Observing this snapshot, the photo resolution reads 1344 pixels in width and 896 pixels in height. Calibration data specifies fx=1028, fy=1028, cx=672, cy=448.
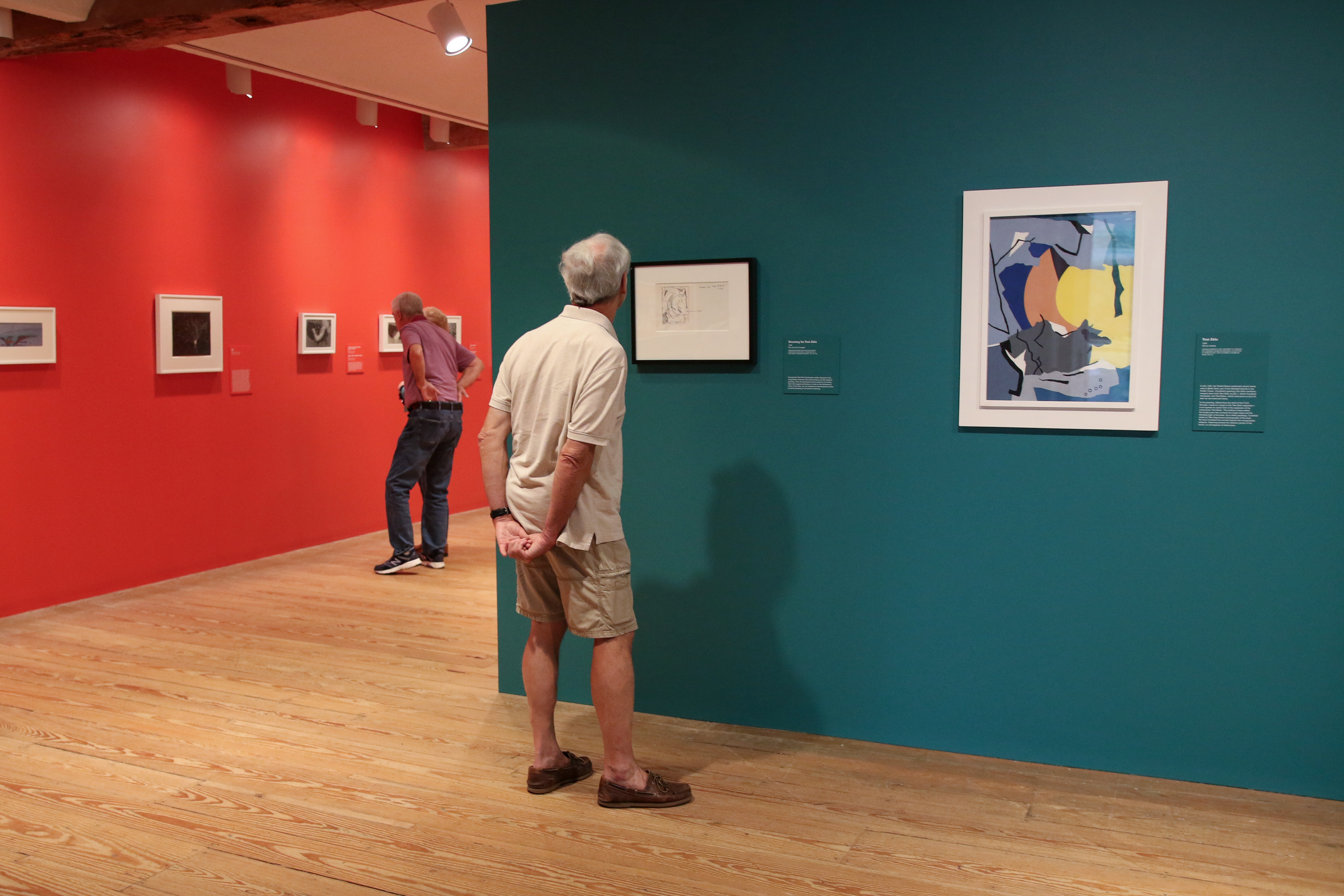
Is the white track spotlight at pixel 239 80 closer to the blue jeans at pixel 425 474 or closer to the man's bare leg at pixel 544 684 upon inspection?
the blue jeans at pixel 425 474

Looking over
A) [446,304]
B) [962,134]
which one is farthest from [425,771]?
[446,304]

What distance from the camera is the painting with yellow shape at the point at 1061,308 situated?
3393 millimetres

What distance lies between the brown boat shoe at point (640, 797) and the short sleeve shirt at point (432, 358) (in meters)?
4.01

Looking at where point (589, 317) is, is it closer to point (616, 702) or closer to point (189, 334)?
point (616, 702)

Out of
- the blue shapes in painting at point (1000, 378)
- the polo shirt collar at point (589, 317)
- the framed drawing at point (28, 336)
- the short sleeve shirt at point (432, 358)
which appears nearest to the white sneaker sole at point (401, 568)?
the short sleeve shirt at point (432, 358)

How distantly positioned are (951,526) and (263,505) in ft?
17.0

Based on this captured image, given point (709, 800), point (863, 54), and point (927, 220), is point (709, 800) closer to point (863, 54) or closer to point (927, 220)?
point (927, 220)

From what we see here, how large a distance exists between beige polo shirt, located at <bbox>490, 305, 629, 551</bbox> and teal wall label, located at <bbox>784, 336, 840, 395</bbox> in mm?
887

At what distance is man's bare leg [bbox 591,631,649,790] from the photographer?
323 centimetres

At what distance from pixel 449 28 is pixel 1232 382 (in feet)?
11.7

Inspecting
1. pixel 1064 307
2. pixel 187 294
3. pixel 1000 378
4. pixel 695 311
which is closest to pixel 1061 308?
pixel 1064 307

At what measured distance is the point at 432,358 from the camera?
6730mm

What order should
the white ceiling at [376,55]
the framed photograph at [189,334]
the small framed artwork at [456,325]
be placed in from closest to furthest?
the white ceiling at [376,55], the framed photograph at [189,334], the small framed artwork at [456,325]

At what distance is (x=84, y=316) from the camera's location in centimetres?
596
